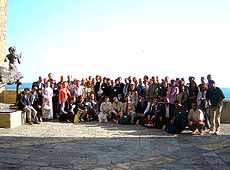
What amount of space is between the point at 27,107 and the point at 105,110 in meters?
2.99

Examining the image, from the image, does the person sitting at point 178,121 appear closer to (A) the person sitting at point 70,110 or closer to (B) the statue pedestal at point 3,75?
(A) the person sitting at point 70,110

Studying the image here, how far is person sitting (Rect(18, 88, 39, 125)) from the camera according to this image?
12281mm

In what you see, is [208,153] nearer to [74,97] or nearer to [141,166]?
[141,166]

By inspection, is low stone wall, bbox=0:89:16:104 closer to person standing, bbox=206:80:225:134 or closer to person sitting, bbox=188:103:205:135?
person sitting, bbox=188:103:205:135

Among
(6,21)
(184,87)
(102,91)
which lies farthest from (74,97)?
(6,21)

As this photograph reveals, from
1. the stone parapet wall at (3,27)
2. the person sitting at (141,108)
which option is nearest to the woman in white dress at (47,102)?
the person sitting at (141,108)

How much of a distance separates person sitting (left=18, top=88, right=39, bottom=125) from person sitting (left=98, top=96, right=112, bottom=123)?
246cm

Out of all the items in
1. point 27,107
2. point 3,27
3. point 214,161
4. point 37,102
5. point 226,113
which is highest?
point 3,27

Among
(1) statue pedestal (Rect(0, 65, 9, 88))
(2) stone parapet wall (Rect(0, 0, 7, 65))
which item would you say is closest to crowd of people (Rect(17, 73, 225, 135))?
(1) statue pedestal (Rect(0, 65, 9, 88))

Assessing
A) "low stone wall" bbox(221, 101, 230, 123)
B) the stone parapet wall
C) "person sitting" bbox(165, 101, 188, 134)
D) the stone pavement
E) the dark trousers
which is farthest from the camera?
the stone parapet wall

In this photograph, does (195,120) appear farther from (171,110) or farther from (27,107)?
(27,107)

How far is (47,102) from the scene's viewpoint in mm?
13148

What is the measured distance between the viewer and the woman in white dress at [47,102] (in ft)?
43.0

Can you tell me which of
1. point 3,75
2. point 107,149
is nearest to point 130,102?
point 3,75
